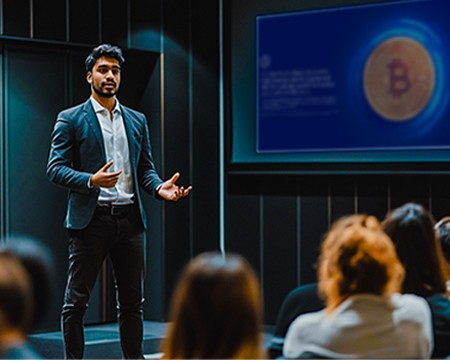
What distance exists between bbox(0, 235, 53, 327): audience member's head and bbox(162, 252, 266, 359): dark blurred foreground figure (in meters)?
0.28

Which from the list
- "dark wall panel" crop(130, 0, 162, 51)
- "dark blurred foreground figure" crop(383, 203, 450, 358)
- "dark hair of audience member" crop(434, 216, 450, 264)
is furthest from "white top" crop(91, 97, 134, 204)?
"dark wall panel" crop(130, 0, 162, 51)

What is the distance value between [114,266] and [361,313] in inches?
84.9

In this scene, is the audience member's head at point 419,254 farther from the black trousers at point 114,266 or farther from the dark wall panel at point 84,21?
the dark wall panel at point 84,21

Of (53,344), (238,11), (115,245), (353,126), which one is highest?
(238,11)

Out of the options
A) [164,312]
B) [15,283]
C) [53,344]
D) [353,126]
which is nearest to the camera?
[15,283]

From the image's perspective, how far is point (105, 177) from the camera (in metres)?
3.84

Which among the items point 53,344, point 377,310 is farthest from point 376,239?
point 53,344

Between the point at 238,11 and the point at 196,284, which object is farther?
the point at 238,11

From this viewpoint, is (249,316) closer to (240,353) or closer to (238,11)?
(240,353)

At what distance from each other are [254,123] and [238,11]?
74cm

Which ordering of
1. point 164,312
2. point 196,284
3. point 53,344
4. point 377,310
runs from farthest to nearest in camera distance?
point 164,312, point 53,344, point 377,310, point 196,284

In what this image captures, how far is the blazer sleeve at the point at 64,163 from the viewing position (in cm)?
399

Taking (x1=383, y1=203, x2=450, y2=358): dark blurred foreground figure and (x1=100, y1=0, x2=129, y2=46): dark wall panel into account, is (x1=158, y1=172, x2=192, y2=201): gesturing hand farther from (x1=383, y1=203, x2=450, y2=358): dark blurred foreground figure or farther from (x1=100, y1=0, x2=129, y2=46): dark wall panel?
(x1=100, y1=0, x2=129, y2=46): dark wall panel

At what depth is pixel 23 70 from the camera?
5.77 meters
